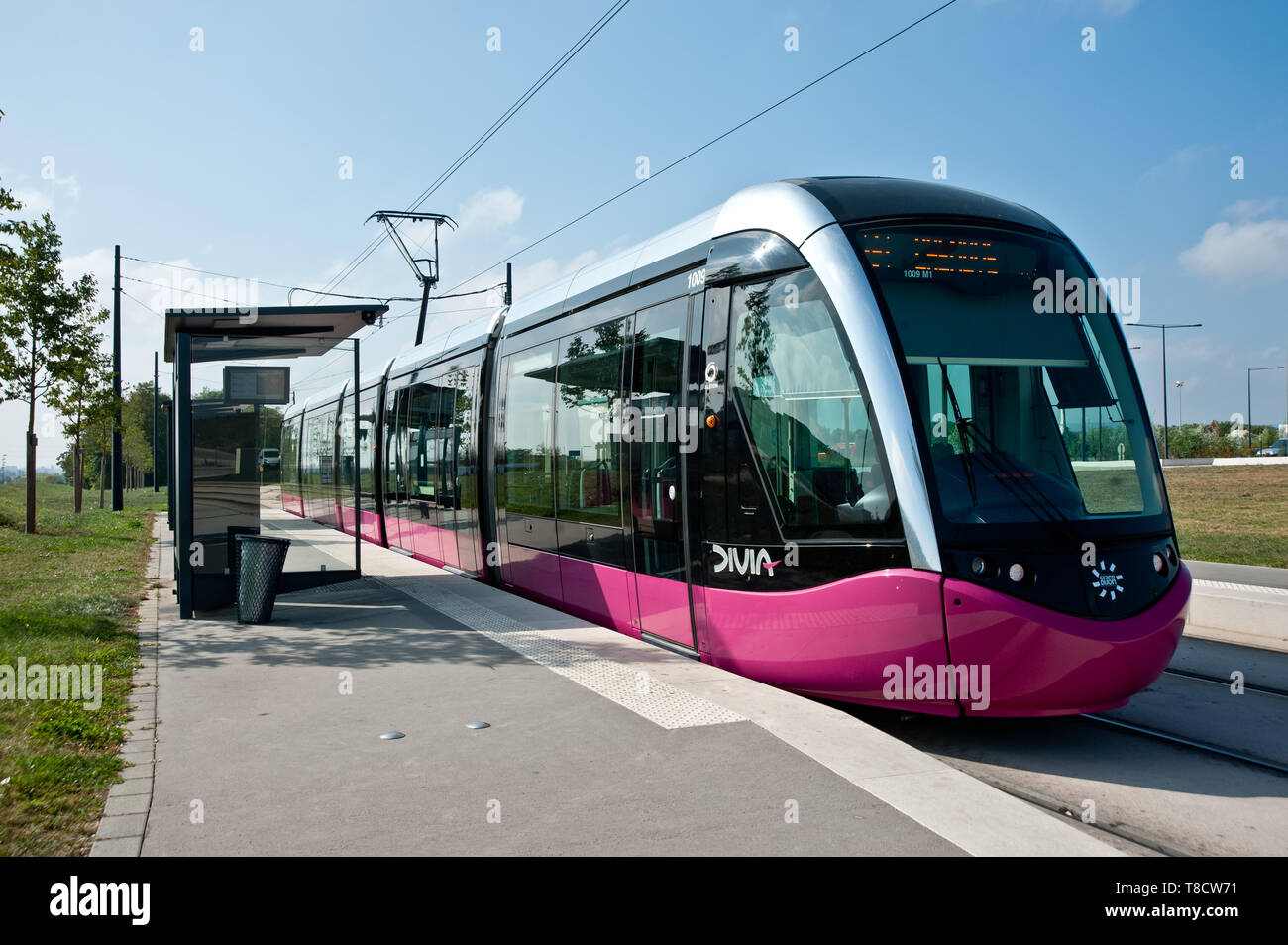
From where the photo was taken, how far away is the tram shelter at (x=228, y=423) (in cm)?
1084

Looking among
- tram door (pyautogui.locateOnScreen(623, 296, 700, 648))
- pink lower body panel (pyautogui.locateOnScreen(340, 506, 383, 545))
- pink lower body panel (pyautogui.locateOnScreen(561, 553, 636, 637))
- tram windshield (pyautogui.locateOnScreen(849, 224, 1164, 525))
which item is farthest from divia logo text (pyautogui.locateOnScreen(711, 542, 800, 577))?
pink lower body panel (pyautogui.locateOnScreen(340, 506, 383, 545))

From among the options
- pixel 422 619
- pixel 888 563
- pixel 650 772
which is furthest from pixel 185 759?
pixel 422 619

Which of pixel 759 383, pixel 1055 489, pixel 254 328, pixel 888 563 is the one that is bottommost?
pixel 888 563

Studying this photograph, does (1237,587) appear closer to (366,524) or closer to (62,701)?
(62,701)

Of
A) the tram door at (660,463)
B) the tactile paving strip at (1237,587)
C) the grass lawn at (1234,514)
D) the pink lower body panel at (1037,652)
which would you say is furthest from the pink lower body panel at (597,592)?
the tactile paving strip at (1237,587)

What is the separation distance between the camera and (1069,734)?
6598 mm

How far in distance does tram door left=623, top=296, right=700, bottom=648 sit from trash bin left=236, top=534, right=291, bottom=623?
3923 mm

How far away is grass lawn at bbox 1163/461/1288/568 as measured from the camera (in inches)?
665

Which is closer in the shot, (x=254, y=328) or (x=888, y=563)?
(x=888, y=563)

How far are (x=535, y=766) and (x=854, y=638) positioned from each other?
208cm

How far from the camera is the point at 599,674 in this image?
7359mm
